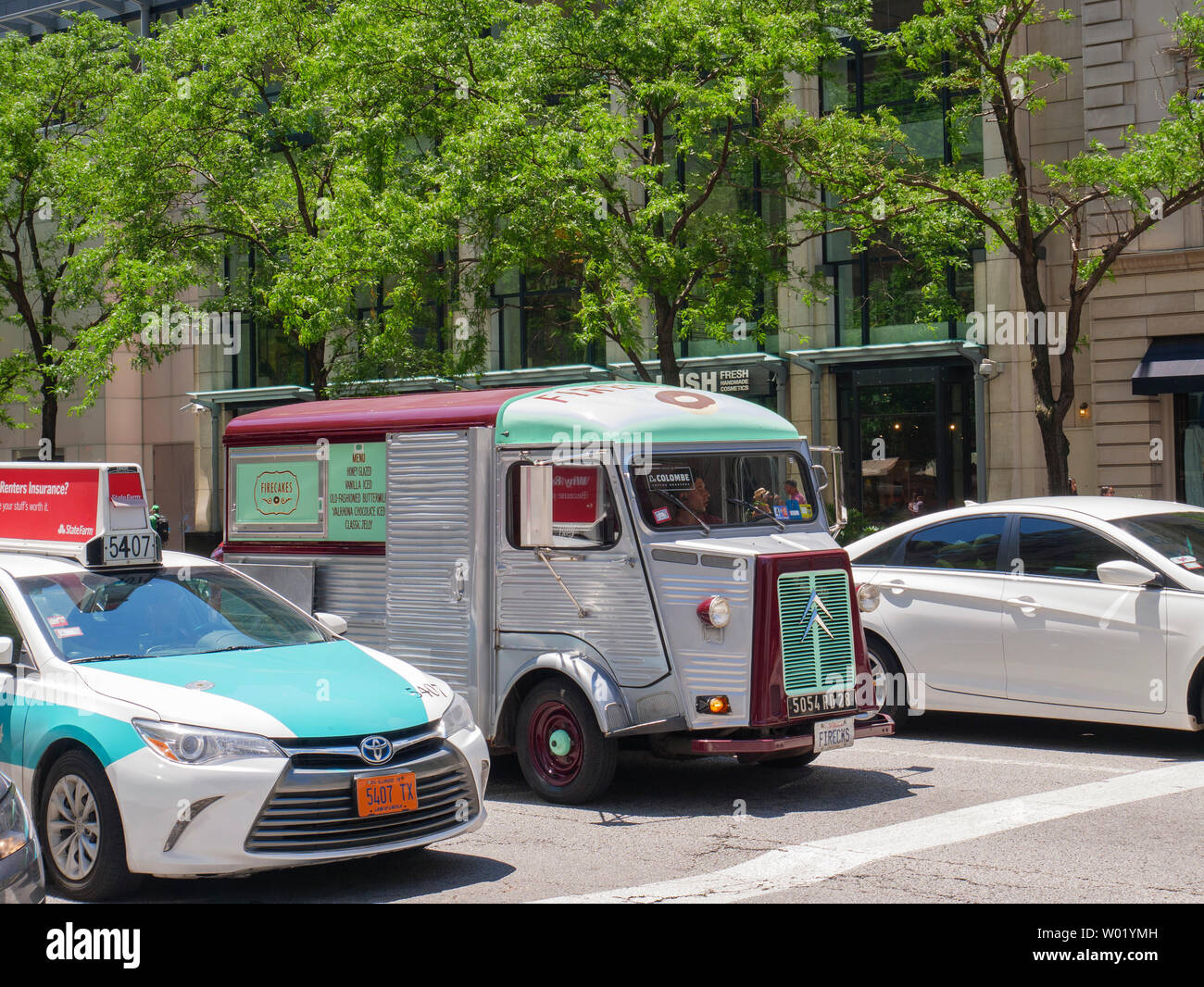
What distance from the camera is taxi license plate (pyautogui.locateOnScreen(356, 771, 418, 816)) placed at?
252 inches

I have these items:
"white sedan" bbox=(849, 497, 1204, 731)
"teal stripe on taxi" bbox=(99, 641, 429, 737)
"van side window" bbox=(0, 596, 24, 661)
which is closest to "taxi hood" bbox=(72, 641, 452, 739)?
"teal stripe on taxi" bbox=(99, 641, 429, 737)

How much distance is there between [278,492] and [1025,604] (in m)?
5.80

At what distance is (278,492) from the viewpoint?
11070 millimetres

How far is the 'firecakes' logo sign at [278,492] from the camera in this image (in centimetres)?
1090

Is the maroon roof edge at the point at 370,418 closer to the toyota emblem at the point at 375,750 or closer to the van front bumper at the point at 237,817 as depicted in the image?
the toyota emblem at the point at 375,750

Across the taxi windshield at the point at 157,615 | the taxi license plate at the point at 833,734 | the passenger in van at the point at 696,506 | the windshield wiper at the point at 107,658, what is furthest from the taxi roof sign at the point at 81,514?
the taxi license plate at the point at 833,734

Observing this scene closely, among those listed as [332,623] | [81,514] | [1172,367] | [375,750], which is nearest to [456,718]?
[375,750]

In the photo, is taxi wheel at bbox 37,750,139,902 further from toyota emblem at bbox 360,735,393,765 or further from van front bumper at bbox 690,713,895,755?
van front bumper at bbox 690,713,895,755

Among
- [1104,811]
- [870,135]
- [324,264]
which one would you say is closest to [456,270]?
[324,264]

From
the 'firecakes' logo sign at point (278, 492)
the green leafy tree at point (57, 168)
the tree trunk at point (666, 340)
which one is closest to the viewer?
the 'firecakes' logo sign at point (278, 492)

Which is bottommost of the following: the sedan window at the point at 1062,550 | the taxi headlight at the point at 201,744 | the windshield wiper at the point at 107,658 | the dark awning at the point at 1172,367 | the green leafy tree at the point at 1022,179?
the taxi headlight at the point at 201,744

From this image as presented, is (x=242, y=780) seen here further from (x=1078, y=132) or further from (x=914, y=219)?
(x=1078, y=132)

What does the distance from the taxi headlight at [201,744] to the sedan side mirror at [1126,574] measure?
624 cm

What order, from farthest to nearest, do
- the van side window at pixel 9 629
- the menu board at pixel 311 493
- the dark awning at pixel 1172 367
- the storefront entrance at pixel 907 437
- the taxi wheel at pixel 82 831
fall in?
the storefront entrance at pixel 907 437 < the dark awning at pixel 1172 367 < the menu board at pixel 311 493 < the van side window at pixel 9 629 < the taxi wheel at pixel 82 831
